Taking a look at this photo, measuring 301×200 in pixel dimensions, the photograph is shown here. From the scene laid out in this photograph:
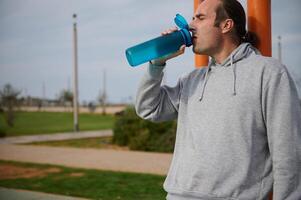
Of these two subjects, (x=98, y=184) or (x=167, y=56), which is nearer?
(x=167, y=56)

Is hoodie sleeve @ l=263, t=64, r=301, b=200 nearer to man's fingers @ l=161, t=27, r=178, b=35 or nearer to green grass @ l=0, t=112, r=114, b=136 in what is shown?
Result: man's fingers @ l=161, t=27, r=178, b=35

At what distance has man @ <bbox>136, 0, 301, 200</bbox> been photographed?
1.74 metres

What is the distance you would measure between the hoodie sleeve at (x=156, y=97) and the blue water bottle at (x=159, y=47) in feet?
0.21

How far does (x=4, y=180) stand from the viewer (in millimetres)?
8008

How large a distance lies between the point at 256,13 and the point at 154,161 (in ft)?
27.0

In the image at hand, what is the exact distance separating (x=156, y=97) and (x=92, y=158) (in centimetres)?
925

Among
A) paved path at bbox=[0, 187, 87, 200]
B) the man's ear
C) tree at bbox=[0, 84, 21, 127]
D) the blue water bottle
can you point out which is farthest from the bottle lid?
tree at bbox=[0, 84, 21, 127]

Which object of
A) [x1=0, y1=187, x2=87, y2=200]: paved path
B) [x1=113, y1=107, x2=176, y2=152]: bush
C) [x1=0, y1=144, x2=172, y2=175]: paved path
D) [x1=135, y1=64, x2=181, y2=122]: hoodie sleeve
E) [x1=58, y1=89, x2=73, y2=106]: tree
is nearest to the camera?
[x1=135, y1=64, x2=181, y2=122]: hoodie sleeve

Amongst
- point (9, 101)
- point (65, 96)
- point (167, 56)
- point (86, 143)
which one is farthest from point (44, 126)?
point (65, 96)

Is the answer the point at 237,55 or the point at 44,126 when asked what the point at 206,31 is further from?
the point at 44,126

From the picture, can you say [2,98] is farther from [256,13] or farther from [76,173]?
[256,13]

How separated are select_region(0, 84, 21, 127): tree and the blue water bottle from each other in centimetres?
2307

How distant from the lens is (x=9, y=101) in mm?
23906

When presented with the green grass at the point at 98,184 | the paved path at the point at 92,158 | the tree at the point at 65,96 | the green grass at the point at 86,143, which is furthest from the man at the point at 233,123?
the tree at the point at 65,96
